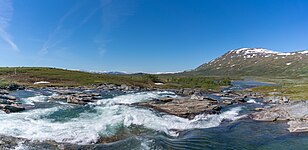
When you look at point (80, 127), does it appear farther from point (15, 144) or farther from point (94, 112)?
point (94, 112)

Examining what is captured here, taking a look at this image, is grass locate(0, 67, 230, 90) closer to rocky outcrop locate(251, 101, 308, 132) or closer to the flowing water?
rocky outcrop locate(251, 101, 308, 132)

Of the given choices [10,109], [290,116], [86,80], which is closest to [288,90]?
[290,116]

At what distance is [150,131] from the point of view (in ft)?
85.5

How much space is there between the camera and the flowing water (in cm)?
2172

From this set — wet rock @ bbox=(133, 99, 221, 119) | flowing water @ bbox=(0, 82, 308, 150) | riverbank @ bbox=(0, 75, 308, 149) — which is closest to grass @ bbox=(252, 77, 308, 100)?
wet rock @ bbox=(133, 99, 221, 119)

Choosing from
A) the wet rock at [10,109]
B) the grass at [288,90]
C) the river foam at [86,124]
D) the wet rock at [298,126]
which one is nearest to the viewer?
the river foam at [86,124]

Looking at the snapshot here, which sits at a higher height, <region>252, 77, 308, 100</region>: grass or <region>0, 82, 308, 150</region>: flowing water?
<region>252, 77, 308, 100</region>: grass

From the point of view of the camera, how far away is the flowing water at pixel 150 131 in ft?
71.3

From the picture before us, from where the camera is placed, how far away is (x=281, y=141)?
2331cm

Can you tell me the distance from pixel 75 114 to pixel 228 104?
2767 cm

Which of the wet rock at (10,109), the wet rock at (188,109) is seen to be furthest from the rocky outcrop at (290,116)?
the wet rock at (10,109)

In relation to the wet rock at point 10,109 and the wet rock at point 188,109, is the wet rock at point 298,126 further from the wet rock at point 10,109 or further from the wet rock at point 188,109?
the wet rock at point 10,109

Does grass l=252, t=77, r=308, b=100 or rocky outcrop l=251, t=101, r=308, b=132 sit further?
grass l=252, t=77, r=308, b=100

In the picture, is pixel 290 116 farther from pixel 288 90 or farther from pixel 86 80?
pixel 86 80
